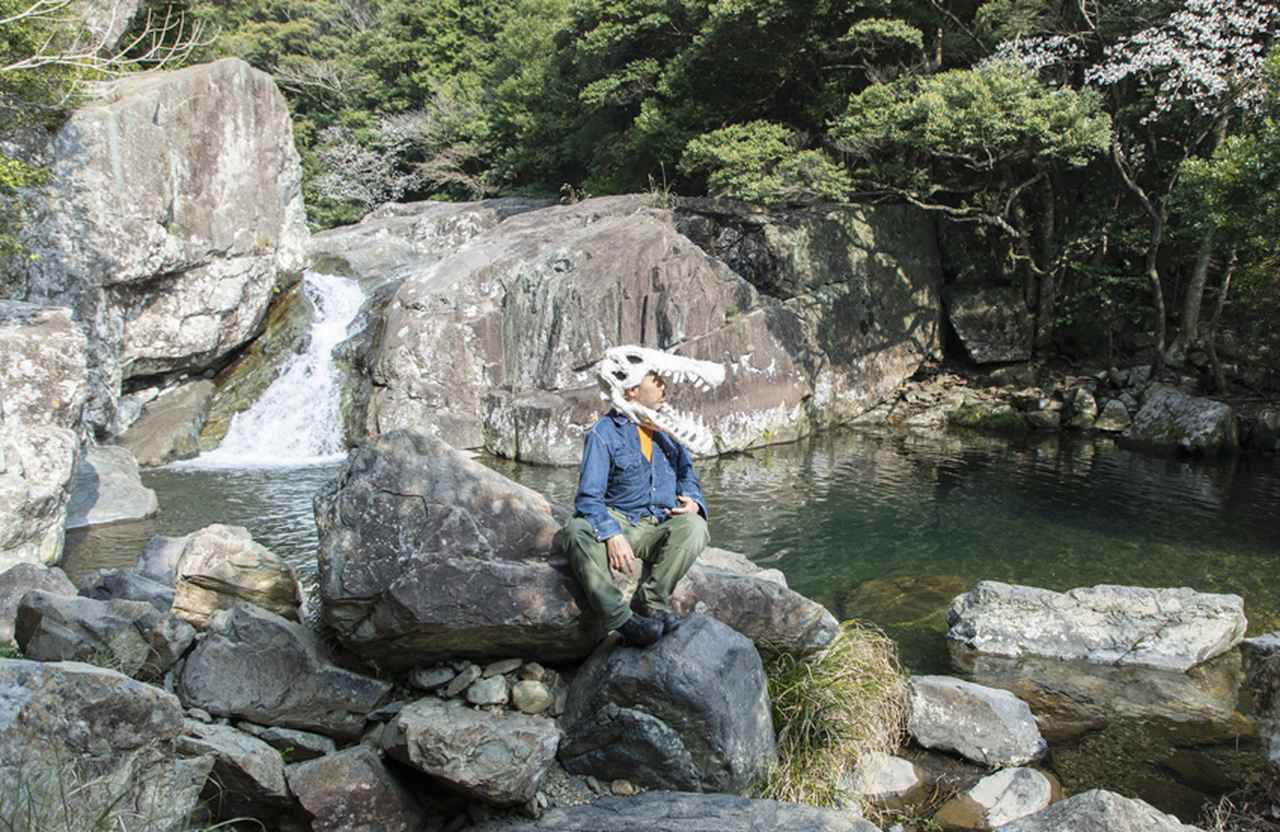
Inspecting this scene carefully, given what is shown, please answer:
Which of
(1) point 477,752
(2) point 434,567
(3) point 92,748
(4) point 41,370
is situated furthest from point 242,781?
(4) point 41,370

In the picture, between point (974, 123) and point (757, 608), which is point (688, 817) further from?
point (974, 123)

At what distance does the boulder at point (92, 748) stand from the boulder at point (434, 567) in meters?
1.38

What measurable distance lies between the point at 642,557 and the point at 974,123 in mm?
16519

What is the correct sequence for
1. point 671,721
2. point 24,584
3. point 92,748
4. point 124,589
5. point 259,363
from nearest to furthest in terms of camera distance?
point 92,748 → point 671,721 → point 124,589 → point 24,584 → point 259,363

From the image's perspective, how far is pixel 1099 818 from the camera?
4.97m

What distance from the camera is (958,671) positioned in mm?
8578

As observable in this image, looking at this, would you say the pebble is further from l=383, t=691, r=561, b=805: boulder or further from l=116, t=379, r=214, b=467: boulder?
l=116, t=379, r=214, b=467: boulder

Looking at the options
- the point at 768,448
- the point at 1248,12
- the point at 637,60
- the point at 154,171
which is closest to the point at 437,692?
the point at 768,448

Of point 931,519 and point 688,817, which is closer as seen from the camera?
point 688,817

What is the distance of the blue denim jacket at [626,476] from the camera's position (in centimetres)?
564

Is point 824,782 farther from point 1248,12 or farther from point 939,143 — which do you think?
point 1248,12

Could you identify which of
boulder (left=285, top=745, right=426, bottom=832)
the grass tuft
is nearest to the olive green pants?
the grass tuft

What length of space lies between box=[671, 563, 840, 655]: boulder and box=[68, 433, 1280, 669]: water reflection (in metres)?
2.84

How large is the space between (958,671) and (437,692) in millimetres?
5231
